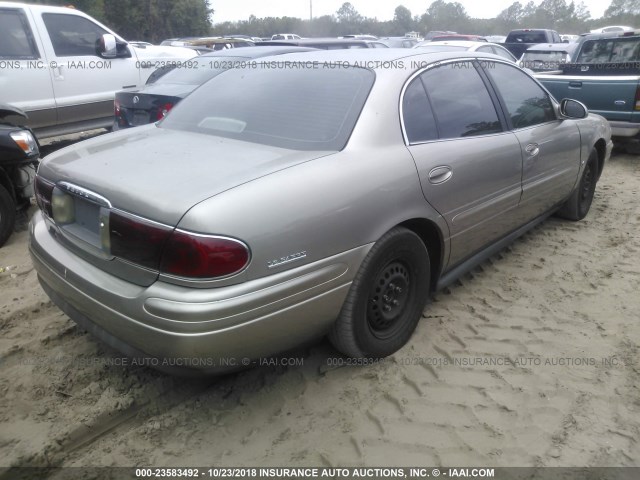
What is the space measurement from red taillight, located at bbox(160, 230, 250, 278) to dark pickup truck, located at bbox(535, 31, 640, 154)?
6.64 metres

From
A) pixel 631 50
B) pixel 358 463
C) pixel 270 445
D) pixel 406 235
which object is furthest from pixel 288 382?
pixel 631 50

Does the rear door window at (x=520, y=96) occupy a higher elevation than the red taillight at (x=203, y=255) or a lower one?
higher

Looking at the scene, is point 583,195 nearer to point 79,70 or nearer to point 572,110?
point 572,110

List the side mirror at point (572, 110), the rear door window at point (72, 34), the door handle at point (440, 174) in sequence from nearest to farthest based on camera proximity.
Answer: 1. the door handle at point (440, 174)
2. the side mirror at point (572, 110)
3. the rear door window at point (72, 34)

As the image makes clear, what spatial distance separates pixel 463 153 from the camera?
120 inches

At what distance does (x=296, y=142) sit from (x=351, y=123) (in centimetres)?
29

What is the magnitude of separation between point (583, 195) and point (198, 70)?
170 inches

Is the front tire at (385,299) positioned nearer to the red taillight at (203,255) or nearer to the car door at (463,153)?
the car door at (463,153)

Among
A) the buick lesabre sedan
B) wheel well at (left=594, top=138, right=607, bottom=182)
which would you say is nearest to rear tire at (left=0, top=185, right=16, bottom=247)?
the buick lesabre sedan

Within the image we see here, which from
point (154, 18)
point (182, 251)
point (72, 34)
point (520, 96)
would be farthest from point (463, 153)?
point (154, 18)

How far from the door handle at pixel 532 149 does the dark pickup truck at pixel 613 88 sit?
4.02 m

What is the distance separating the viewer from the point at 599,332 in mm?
3154

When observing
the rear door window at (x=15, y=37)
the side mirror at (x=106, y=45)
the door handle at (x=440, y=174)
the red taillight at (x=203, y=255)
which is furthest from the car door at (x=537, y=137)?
the rear door window at (x=15, y=37)

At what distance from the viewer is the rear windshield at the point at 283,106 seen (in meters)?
2.62
